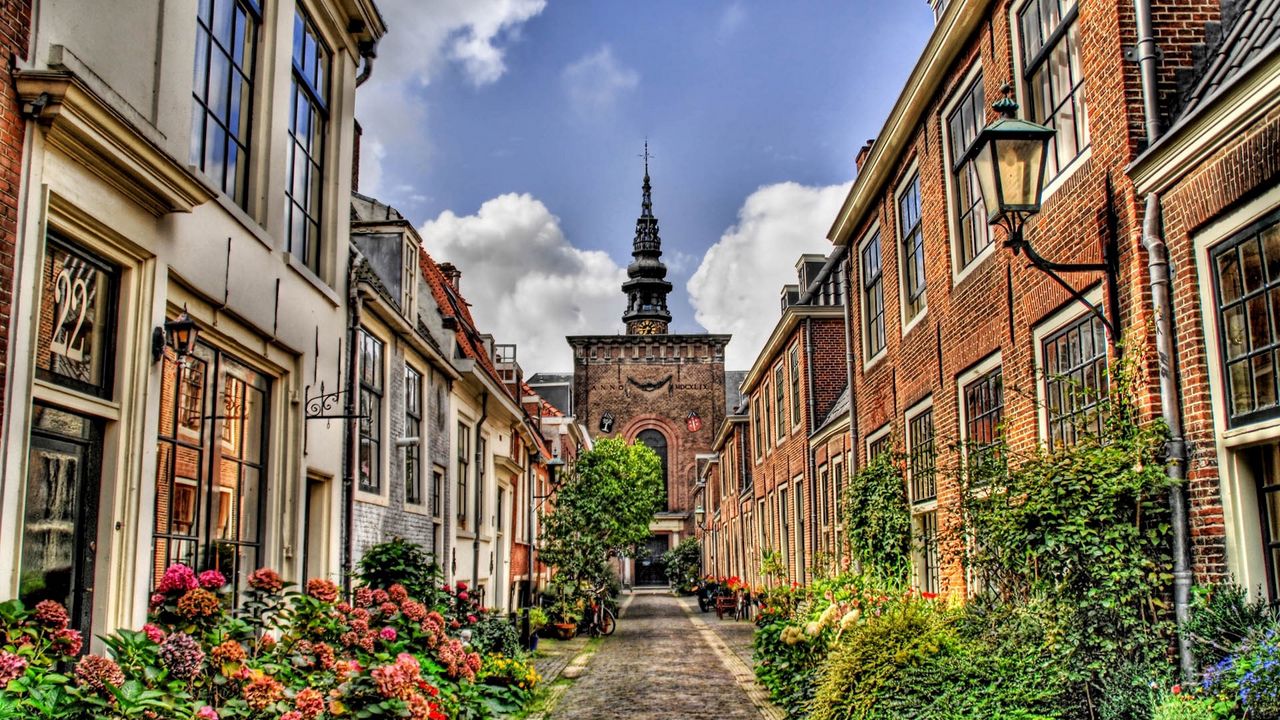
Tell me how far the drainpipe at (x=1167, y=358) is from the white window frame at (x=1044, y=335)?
1.15 m

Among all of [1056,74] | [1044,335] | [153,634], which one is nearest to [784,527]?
[1044,335]

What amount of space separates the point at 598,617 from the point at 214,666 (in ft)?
65.8

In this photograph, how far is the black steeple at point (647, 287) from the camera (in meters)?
69.4

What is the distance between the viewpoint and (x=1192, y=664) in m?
6.55

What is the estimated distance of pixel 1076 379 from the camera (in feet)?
28.0

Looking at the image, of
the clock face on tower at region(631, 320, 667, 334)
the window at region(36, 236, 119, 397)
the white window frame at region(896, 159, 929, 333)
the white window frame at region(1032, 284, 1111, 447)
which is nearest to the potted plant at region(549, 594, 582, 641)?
the white window frame at region(896, 159, 929, 333)

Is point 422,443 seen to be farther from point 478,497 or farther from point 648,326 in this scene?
point 648,326

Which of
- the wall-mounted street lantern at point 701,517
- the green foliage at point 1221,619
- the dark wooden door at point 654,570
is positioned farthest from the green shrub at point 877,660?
the dark wooden door at point 654,570

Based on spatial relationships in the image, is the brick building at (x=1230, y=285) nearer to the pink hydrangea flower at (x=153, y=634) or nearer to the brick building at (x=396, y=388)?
the pink hydrangea flower at (x=153, y=634)

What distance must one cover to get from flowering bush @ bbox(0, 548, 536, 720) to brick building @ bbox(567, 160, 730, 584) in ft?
178

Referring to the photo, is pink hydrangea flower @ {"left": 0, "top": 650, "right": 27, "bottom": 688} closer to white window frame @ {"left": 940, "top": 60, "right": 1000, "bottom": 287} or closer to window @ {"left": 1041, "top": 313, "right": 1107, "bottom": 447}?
window @ {"left": 1041, "top": 313, "right": 1107, "bottom": 447}

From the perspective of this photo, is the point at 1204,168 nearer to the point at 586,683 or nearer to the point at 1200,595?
the point at 1200,595

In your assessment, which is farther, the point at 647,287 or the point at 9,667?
the point at 647,287

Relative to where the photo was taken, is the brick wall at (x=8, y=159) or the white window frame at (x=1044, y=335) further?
the white window frame at (x=1044, y=335)
